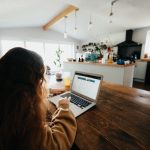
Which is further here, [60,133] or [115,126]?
[115,126]

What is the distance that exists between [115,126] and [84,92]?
399 mm

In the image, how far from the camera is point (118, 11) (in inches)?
127

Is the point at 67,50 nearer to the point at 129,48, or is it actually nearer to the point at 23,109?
the point at 129,48

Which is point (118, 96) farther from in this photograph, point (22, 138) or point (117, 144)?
point (22, 138)

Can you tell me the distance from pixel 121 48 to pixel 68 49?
3.27 m

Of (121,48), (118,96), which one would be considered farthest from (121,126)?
(121,48)

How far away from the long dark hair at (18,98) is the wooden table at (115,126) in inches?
9.3

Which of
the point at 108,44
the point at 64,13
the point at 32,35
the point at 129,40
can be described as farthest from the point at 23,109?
the point at 108,44

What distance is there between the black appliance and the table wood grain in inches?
170

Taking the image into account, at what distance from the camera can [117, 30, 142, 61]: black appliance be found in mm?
4727

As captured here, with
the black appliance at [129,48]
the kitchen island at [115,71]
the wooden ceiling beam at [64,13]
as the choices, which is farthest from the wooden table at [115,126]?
the black appliance at [129,48]

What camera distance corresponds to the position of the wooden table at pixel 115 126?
492 mm

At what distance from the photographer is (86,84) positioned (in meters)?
0.97

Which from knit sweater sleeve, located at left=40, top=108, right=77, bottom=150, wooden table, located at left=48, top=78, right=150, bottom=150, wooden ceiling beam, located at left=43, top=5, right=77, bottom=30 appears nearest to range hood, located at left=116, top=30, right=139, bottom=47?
wooden ceiling beam, located at left=43, top=5, right=77, bottom=30
